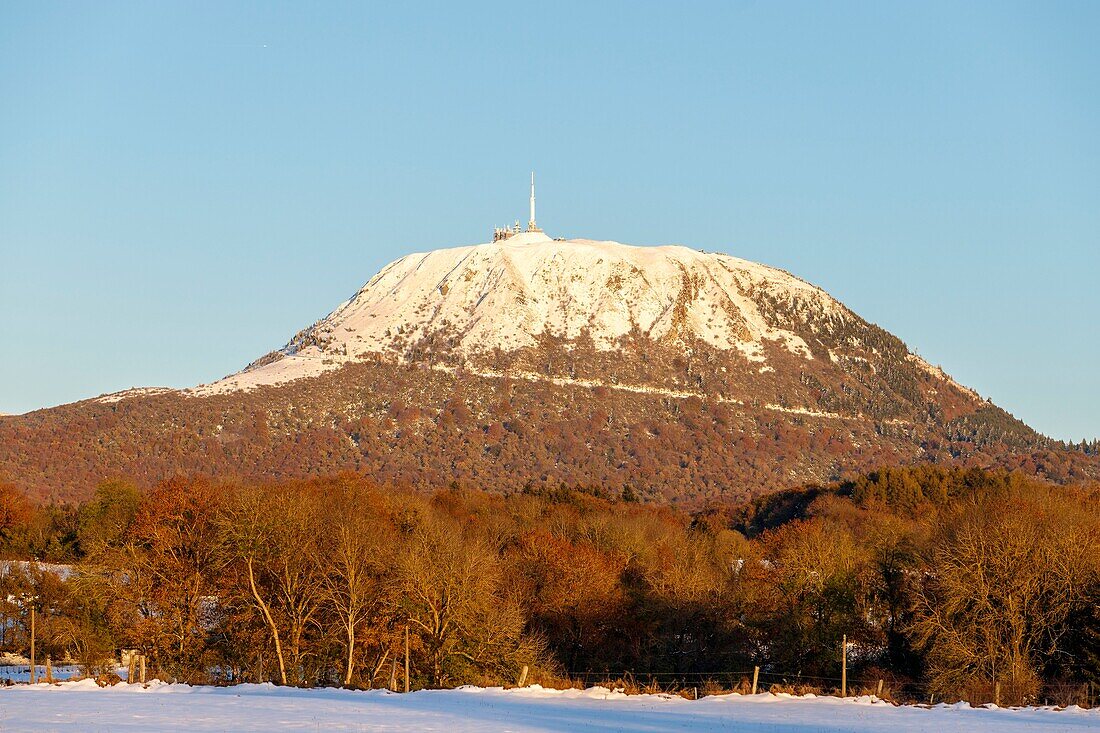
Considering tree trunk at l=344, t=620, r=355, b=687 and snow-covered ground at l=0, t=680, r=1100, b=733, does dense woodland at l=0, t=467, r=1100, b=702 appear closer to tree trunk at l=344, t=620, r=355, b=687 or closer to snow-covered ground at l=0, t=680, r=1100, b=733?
tree trunk at l=344, t=620, r=355, b=687

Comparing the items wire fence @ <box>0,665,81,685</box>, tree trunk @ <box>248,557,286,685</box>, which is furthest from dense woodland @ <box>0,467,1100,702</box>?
wire fence @ <box>0,665,81,685</box>

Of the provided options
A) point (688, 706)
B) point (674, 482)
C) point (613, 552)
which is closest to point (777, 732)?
point (688, 706)

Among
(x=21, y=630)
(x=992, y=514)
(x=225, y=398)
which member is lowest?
(x=21, y=630)

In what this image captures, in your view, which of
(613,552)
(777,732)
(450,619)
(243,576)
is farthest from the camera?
(613,552)

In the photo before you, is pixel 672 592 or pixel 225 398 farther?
pixel 225 398

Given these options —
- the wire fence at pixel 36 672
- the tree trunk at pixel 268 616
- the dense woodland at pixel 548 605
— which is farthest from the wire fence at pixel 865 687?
the wire fence at pixel 36 672

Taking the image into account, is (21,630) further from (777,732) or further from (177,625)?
(777,732)

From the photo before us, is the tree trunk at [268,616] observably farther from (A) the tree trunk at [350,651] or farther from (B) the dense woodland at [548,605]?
(A) the tree trunk at [350,651]
